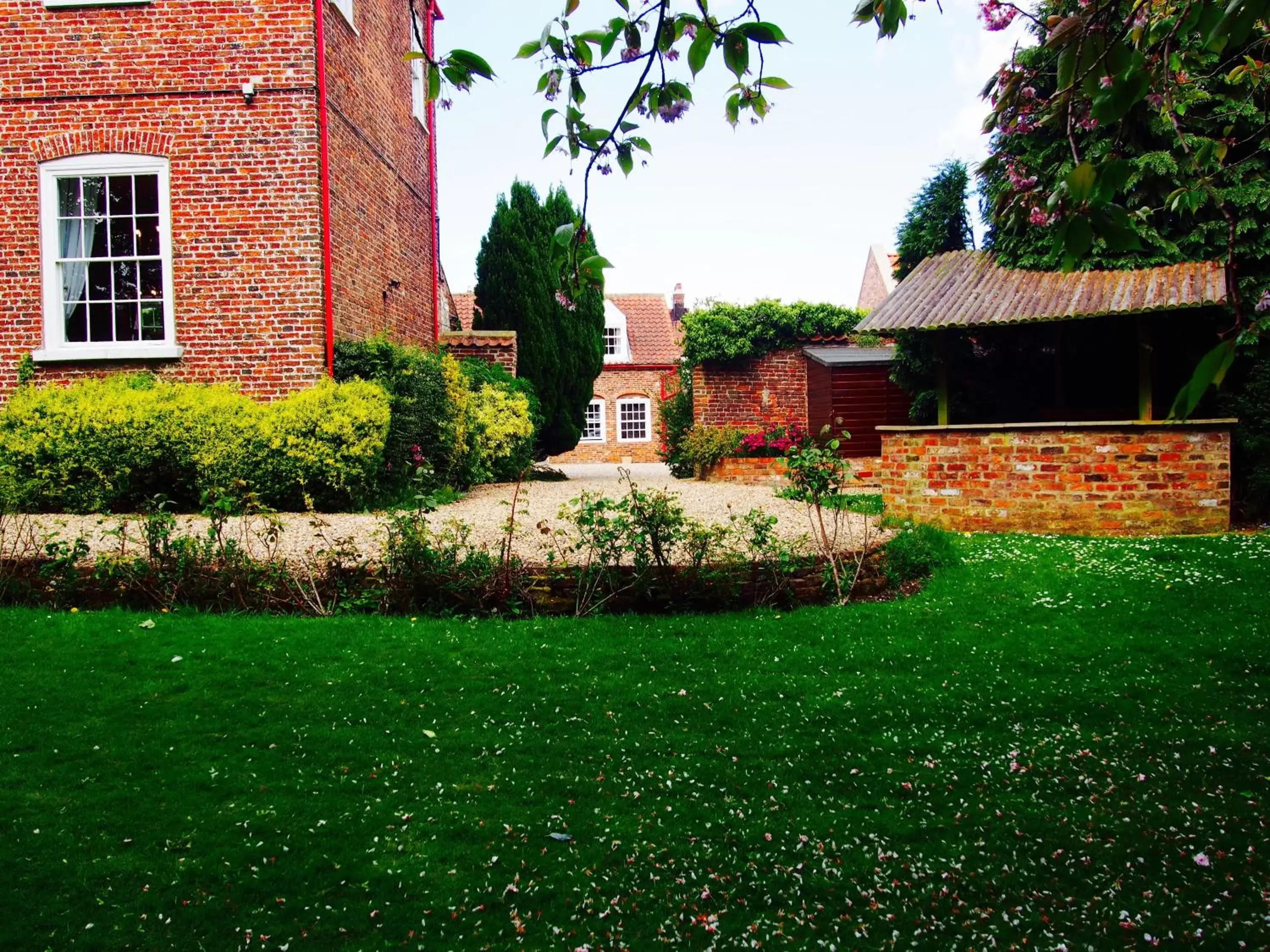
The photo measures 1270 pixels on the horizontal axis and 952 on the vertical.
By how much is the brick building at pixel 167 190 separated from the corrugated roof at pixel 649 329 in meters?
21.4

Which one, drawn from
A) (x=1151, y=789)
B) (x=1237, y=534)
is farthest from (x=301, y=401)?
(x=1237, y=534)

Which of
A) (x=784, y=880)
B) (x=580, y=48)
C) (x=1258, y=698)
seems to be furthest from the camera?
(x=1258, y=698)

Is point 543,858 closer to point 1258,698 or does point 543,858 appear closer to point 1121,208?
point 1121,208

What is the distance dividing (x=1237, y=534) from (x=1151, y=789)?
6166mm

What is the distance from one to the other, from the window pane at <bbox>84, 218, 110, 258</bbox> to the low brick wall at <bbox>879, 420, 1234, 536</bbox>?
9.45 meters

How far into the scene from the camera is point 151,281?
34.8 feet

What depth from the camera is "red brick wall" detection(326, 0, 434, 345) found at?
11289mm

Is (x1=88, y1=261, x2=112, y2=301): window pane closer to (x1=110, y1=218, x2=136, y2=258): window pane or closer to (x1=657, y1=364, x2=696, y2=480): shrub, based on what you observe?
(x1=110, y1=218, x2=136, y2=258): window pane

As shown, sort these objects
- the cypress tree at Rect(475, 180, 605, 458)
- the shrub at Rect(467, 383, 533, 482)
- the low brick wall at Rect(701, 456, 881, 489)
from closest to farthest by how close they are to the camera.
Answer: the shrub at Rect(467, 383, 533, 482)
the low brick wall at Rect(701, 456, 881, 489)
the cypress tree at Rect(475, 180, 605, 458)

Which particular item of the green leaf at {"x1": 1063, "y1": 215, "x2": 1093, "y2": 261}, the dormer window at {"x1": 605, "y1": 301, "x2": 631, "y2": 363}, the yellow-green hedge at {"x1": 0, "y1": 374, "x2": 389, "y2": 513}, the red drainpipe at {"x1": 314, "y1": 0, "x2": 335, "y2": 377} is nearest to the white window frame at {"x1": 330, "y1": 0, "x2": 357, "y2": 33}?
the red drainpipe at {"x1": 314, "y1": 0, "x2": 335, "y2": 377}

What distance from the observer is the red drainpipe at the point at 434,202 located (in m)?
15.7

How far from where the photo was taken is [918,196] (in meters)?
12.5

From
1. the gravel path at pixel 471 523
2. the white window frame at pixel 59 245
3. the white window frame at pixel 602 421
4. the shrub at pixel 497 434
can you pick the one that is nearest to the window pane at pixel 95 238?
the white window frame at pixel 59 245

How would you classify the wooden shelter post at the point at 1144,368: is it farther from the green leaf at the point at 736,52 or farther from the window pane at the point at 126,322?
the window pane at the point at 126,322
